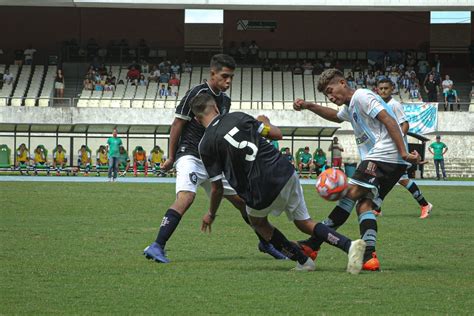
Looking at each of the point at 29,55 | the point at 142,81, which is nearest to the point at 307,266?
the point at 142,81

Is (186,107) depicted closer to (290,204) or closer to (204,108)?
(204,108)

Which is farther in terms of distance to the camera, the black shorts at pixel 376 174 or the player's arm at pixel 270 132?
the black shorts at pixel 376 174

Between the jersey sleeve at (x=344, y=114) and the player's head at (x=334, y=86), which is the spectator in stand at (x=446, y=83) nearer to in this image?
the jersey sleeve at (x=344, y=114)

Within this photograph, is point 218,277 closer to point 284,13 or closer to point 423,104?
point 423,104

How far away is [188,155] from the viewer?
10.3 m

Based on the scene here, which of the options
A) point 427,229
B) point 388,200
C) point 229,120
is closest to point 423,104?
point 388,200

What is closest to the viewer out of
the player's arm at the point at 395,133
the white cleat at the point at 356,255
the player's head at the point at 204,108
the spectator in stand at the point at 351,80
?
the white cleat at the point at 356,255

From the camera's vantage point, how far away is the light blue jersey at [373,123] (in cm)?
936

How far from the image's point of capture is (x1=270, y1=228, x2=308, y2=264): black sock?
29.9ft

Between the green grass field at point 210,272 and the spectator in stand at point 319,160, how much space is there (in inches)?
935

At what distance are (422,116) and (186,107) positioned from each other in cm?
3700

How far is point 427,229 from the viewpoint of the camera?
48.0ft

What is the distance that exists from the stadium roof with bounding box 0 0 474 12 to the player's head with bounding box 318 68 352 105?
139 ft

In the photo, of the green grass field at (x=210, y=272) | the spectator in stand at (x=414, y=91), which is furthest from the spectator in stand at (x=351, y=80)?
the green grass field at (x=210, y=272)
